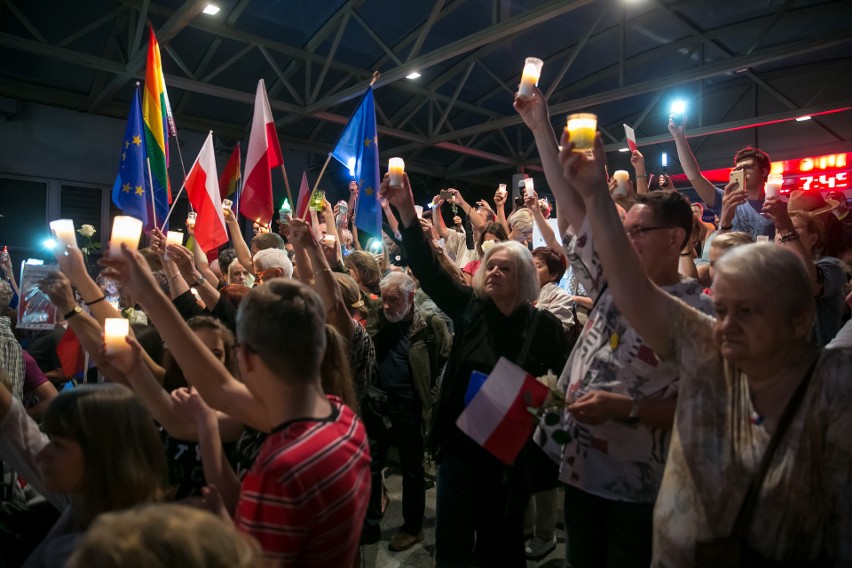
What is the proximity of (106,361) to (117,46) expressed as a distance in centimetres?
851

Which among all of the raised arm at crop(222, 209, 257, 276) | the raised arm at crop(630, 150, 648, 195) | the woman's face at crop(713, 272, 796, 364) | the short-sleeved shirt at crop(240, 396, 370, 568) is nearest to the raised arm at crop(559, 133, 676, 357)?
the woman's face at crop(713, 272, 796, 364)

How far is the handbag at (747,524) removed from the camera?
4.75 feet

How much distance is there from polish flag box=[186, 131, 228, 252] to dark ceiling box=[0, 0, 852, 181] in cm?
308

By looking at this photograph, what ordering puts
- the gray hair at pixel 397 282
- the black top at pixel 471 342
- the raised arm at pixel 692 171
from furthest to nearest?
the raised arm at pixel 692 171 < the gray hair at pixel 397 282 < the black top at pixel 471 342

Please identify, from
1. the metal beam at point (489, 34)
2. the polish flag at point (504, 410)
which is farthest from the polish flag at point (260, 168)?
the metal beam at point (489, 34)

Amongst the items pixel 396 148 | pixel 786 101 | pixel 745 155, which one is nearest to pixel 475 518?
pixel 745 155

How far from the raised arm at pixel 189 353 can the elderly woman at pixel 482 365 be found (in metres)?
1.00

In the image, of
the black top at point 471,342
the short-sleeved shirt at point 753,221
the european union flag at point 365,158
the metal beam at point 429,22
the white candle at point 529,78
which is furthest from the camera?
the metal beam at point 429,22

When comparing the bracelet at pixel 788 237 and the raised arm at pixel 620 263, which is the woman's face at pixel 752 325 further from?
the bracelet at pixel 788 237

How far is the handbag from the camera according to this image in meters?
1.45

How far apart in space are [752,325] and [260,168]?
408 cm

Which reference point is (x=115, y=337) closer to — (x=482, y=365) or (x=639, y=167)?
(x=482, y=365)

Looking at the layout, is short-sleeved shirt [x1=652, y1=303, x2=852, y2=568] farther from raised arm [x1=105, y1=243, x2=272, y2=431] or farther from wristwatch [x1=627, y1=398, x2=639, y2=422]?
raised arm [x1=105, y1=243, x2=272, y2=431]

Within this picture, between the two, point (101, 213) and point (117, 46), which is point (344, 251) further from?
point (101, 213)
